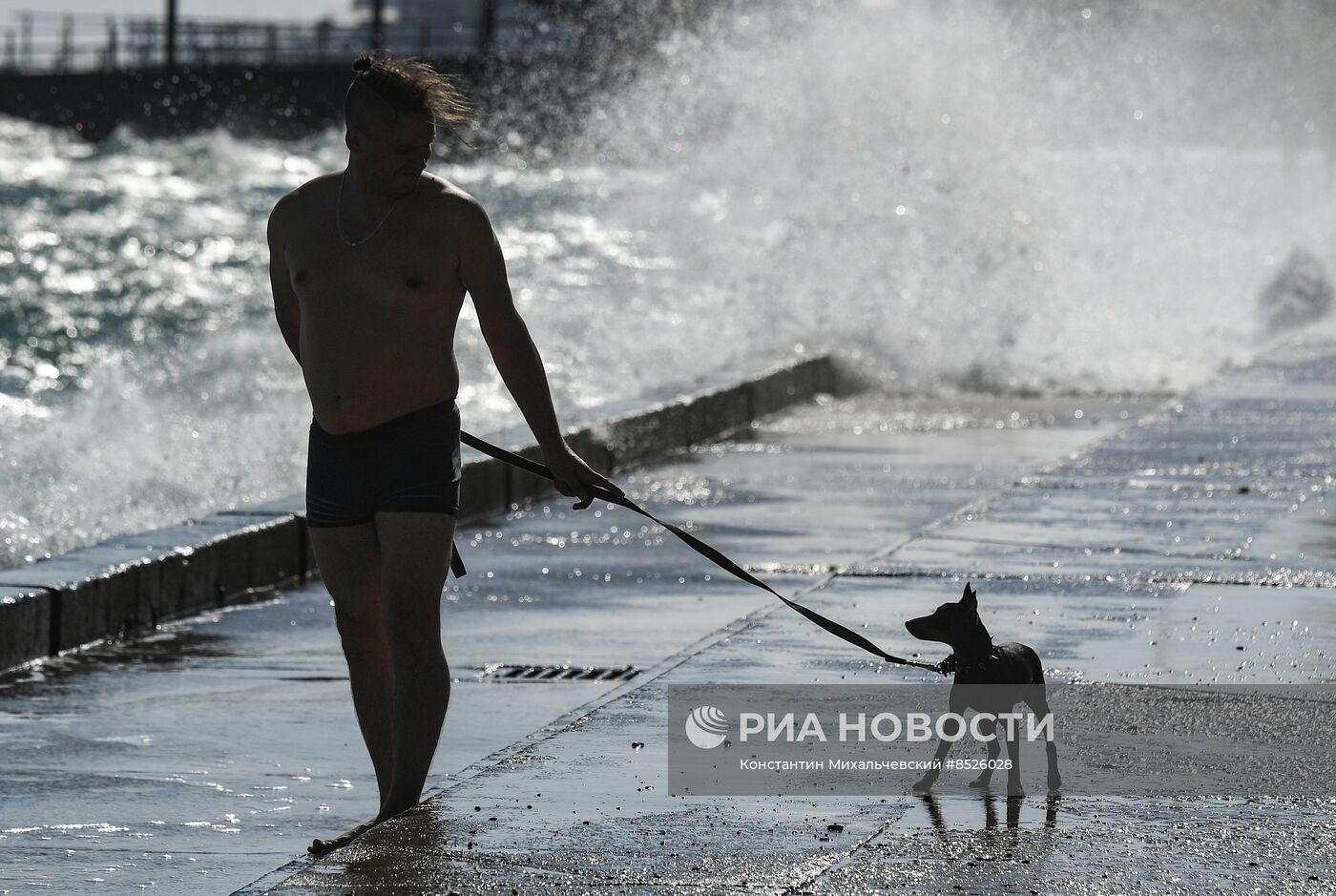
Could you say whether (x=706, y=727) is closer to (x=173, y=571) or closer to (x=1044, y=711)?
(x=1044, y=711)

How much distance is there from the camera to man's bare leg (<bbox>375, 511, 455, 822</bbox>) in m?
4.22

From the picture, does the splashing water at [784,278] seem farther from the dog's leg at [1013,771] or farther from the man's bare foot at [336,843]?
the dog's leg at [1013,771]

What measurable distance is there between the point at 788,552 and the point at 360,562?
Answer: 410cm

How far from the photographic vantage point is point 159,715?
231 inches

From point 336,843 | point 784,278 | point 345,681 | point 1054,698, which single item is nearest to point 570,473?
point 336,843

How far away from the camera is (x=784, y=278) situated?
60.6 ft

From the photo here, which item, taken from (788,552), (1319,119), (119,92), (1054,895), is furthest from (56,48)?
(1054,895)

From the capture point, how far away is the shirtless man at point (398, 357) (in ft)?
13.7

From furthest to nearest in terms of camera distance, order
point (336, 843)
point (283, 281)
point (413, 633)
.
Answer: point (283, 281) → point (413, 633) → point (336, 843)

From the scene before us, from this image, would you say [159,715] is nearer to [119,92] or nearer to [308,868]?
[308,868]

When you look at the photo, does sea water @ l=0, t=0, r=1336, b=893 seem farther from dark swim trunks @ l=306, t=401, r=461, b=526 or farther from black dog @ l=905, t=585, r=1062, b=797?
black dog @ l=905, t=585, r=1062, b=797

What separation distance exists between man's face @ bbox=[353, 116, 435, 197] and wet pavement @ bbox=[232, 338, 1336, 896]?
116cm

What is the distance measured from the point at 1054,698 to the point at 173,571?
327 centimetres

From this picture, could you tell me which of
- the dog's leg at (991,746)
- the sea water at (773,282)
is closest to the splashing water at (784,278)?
the sea water at (773,282)
